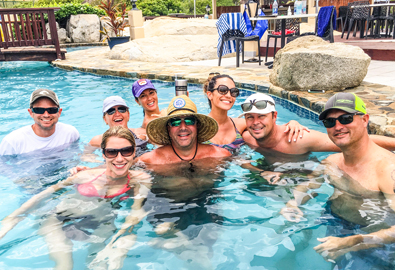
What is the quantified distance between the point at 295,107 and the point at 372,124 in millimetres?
2158

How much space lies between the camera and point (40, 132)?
4637 mm

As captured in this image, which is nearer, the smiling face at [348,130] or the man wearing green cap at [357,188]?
the man wearing green cap at [357,188]

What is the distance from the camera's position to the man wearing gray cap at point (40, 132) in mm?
4367

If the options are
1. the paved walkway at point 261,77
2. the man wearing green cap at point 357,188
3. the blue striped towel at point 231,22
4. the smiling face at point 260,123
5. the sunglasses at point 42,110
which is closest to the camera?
the man wearing green cap at point 357,188

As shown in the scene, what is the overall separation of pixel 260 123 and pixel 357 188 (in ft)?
4.27

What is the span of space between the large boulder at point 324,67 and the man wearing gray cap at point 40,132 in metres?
4.16

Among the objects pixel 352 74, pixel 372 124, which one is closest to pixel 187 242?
pixel 372 124

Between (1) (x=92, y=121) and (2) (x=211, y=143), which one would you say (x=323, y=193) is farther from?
(1) (x=92, y=121)

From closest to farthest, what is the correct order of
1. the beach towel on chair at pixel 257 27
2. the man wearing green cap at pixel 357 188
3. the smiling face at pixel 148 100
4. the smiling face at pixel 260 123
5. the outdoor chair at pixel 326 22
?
1. the man wearing green cap at pixel 357 188
2. the smiling face at pixel 260 123
3. the smiling face at pixel 148 100
4. the outdoor chair at pixel 326 22
5. the beach towel on chair at pixel 257 27

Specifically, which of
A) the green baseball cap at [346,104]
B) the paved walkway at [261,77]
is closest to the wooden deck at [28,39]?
the paved walkway at [261,77]

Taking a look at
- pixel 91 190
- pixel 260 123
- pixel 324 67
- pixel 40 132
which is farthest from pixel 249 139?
pixel 40 132

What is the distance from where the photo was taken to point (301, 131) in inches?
163

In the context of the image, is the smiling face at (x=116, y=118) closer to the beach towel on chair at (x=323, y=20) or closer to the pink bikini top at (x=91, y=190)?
the pink bikini top at (x=91, y=190)

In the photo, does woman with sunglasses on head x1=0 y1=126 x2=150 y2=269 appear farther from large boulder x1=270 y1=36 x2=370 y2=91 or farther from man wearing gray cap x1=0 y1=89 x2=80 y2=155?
large boulder x1=270 y1=36 x2=370 y2=91
